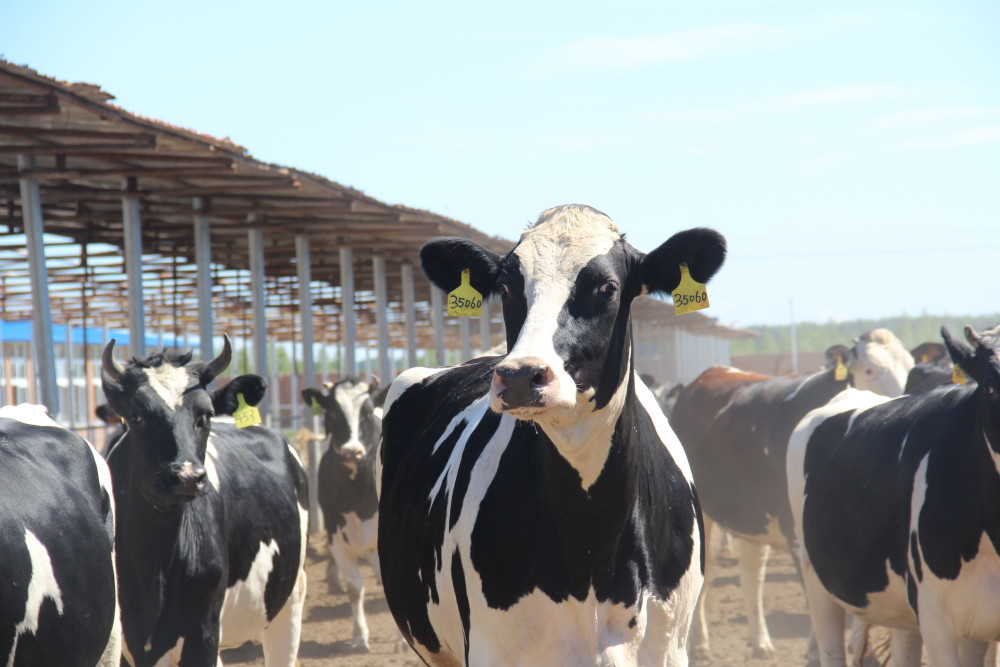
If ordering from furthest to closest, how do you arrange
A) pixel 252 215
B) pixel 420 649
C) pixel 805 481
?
1. pixel 252 215
2. pixel 805 481
3. pixel 420 649

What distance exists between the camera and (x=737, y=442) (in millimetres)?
10875

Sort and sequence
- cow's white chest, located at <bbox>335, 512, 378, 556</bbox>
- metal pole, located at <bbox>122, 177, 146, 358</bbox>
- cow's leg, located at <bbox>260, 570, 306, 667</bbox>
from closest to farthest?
cow's leg, located at <bbox>260, 570, 306, 667</bbox> < metal pole, located at <bbox>122, 177, 146, 358</bbox> < cow's white chest, located at <bbox>335, 512, 378, 556</bbox>

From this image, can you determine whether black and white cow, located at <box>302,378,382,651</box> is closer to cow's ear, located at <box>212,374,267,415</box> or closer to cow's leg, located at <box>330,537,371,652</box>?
cow's leg, located at <box>330,537,371,652</box>

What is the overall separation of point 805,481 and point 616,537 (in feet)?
12.4

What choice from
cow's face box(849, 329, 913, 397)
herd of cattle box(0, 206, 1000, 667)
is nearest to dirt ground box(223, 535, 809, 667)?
herd of cattle box(0, 206, 1000, 667)

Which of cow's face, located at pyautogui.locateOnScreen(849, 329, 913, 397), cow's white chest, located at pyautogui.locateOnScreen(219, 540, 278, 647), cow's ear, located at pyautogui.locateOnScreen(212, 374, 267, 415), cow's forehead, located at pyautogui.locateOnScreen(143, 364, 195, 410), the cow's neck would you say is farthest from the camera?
cow's face, located at pyautogui.locateOnScreen(849, 329, 913, 397)

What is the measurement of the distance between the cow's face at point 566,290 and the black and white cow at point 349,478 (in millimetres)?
7619

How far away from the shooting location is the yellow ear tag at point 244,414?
7.23m

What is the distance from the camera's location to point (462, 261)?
4.19 m

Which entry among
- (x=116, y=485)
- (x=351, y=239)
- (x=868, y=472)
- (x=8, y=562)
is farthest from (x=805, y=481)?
(x=351, y=239)

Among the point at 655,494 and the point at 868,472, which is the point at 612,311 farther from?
the point at 868,472

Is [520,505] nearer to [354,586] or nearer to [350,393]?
[354,586]

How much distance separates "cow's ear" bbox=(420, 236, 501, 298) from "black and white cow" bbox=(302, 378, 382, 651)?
7.29 metres

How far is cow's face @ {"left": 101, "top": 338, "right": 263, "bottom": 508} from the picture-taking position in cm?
592
